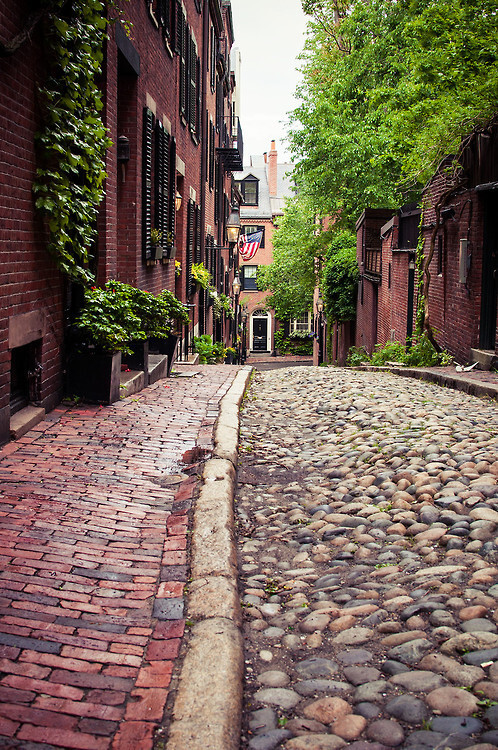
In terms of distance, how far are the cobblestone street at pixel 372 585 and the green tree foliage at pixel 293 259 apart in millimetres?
26068

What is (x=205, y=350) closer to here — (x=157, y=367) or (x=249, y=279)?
(x=157, y=367)

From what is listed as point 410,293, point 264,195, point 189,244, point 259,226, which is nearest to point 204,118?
point 189,244

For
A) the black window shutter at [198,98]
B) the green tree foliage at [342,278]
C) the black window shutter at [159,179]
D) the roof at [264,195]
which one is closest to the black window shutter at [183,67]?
the black window shutter at [198,98]

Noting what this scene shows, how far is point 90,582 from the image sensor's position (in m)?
3.34

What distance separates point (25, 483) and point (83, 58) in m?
3.86

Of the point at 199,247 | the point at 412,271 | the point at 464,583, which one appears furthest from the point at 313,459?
the point at 199,247

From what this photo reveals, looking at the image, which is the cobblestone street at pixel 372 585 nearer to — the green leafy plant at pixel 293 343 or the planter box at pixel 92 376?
the planter box at pixel 92 376

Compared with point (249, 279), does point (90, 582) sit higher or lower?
lower

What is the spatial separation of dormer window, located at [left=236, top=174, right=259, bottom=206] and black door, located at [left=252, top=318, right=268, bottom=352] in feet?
29.2

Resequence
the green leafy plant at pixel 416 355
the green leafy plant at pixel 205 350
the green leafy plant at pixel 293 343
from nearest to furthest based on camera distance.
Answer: the green leafy plant at pixel 416 355
the green leafy plant at pixel 205 350
the green leafy plant at pixel 293 343

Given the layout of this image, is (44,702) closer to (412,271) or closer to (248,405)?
(248,405)

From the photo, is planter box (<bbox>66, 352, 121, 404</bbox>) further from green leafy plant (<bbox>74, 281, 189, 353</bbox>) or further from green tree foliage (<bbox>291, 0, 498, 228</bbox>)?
green tree foliage (<bbox>291, 0, 498, 228</bbox>)

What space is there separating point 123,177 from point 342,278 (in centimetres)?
1868

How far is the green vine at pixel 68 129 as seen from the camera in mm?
5926
